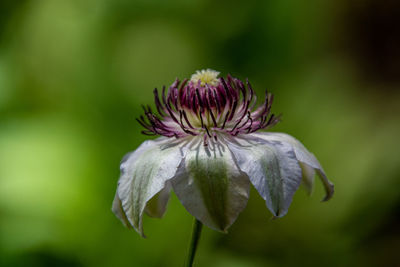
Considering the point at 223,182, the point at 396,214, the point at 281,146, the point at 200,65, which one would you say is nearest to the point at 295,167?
the point at 281,146

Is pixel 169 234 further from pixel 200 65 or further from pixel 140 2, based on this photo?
pixel 140 2

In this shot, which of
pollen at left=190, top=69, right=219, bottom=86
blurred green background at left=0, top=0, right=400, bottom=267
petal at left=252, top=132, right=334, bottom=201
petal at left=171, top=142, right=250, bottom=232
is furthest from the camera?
blurred green background at left=0, top=0, right=400, bottom=267

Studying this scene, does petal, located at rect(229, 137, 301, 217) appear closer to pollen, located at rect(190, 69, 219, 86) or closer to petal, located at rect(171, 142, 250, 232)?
petal, located at rect(171, 142, 250, 232)

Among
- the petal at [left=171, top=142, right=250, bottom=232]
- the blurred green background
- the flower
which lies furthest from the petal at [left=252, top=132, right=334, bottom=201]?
the blurred green background

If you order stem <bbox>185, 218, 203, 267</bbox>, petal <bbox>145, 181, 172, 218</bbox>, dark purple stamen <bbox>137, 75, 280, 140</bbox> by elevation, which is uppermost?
dark purple stamen <bbox>137, 75, 280, 140</bbox>

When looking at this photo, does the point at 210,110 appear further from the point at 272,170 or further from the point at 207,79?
the point at 272,170

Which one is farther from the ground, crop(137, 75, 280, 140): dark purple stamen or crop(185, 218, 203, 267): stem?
crop(137, 75, 280, 140): dark purple stamen

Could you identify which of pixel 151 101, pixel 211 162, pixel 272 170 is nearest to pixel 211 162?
pixel 211 162
